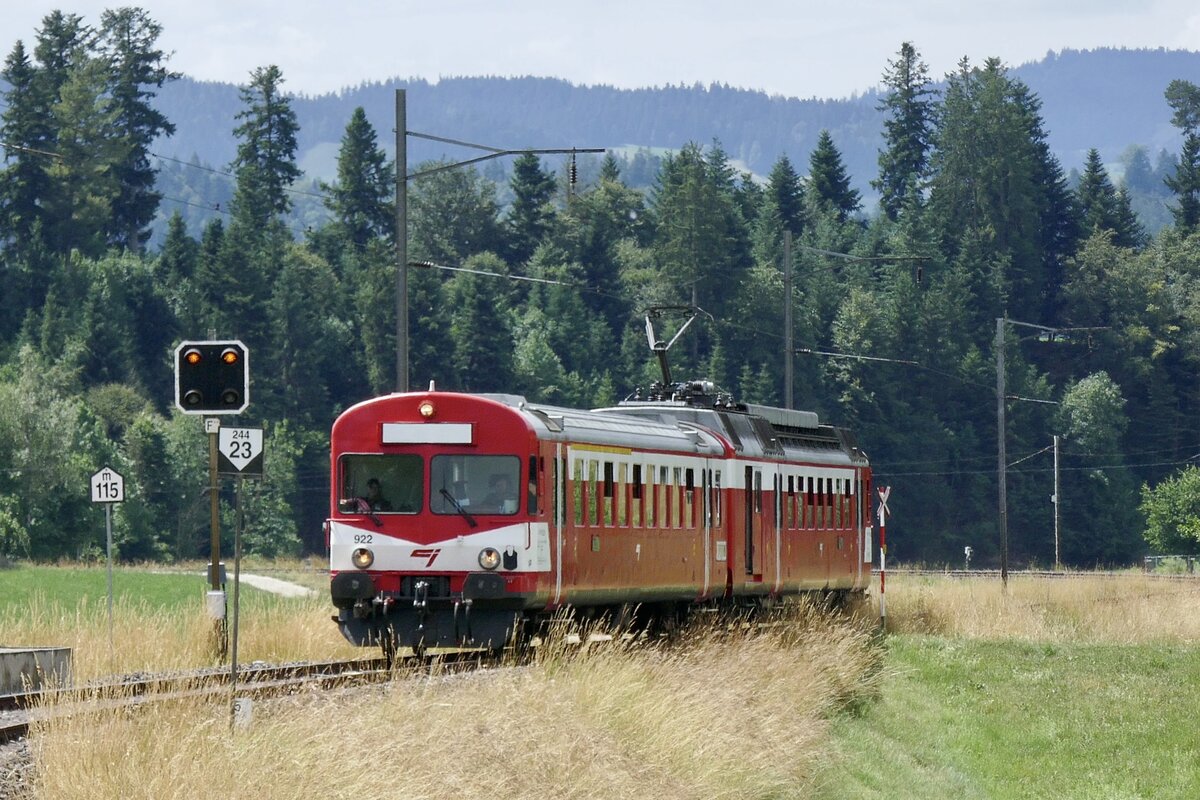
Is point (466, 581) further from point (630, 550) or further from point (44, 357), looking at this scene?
point (44, 357)

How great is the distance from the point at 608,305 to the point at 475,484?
117 metres

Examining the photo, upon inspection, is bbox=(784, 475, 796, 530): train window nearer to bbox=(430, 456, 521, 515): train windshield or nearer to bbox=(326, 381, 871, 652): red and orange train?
bbox=(326, 381, 871, 652): red and orange train

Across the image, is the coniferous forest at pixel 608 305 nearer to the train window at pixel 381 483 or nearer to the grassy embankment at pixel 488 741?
the train window at pixel 381 483

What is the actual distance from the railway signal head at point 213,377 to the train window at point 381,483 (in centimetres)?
639

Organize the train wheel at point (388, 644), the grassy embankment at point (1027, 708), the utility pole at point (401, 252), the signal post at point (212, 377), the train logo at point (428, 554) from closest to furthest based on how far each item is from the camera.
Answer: the signal post at point (212, 377) → the grassy embankment at point (1027, 708) → the train wheel at point (388, 644) → the train logo at point (428, 554) → the utility pole at point (401, 252)

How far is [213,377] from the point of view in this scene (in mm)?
17719

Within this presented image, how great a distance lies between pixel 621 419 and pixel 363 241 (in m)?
116

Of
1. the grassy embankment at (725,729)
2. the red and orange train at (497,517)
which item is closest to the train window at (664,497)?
the red and orange train at (497,517)

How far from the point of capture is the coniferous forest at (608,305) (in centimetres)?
11875

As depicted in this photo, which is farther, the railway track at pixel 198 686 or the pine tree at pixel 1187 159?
the pine tree at pixel 1187 159

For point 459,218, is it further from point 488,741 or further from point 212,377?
point 488,741

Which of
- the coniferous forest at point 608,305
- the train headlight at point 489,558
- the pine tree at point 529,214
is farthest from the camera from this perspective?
the pine tree at point 529,214

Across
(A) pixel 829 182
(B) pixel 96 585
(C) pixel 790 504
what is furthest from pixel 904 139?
(C) pixel 790 504

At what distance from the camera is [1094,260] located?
144 m
